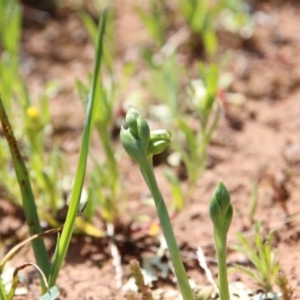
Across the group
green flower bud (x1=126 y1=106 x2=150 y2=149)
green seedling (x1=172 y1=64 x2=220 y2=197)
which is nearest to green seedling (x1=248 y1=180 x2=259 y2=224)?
green seedling (x1=172 y1=64 x2=220 y2=197)

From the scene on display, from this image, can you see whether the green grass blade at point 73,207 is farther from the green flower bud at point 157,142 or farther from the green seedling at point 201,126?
the green seedling at point 201,126

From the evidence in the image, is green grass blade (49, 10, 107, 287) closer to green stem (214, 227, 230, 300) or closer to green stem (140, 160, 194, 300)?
green stem (140, 160, 194, 300)

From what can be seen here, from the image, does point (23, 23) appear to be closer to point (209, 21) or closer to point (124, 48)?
point (124, 48)

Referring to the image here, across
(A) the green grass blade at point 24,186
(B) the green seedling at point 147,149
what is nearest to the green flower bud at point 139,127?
(B) the green seedling at point 147,149

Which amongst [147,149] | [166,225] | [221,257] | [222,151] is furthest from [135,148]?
[222,151]

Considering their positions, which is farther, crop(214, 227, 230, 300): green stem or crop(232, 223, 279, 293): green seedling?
crop(232, 223, 279, 293): green seedling

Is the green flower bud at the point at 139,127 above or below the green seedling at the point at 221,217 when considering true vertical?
above

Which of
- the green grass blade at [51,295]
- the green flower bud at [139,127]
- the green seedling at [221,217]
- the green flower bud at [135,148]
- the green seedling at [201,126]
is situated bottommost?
the green grass blade at [51,295]

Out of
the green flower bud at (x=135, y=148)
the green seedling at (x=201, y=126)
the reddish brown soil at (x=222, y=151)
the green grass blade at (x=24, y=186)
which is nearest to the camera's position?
the green flower bud at (x=135, y=148)

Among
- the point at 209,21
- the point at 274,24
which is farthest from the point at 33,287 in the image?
the point at 274,24
